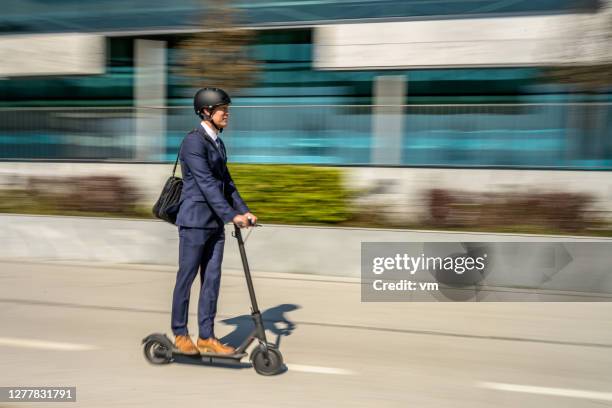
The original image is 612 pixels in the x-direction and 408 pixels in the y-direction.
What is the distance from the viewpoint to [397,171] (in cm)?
988

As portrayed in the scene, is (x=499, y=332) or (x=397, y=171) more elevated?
(x=397, y=171)

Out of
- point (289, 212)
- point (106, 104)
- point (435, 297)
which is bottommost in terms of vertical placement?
point (435, 297)

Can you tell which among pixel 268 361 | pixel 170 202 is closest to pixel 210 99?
pixel 170 202

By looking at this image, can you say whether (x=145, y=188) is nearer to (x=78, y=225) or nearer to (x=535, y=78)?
(x=78, y=225)

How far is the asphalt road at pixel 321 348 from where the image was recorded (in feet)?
14.5

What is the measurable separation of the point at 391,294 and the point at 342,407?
3.58 meters

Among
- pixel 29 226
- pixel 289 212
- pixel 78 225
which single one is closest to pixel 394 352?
pixel 289 212

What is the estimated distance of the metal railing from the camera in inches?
384

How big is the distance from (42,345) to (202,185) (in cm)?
204

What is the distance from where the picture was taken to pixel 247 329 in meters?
6.11

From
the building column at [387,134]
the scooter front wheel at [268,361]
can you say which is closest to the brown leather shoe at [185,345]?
the scooter front wheel at [268,361]

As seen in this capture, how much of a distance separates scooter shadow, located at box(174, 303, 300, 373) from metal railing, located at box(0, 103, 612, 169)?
12.3 feet

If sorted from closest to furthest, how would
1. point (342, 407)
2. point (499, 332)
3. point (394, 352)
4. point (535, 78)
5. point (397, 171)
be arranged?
point (342, 407), point (394, 352), point (499, 332), point (397, 171), point (535, 78)

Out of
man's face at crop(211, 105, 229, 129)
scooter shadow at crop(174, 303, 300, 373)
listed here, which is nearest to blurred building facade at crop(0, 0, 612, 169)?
scooter shadow at crop(174, 303, 300, 373)
